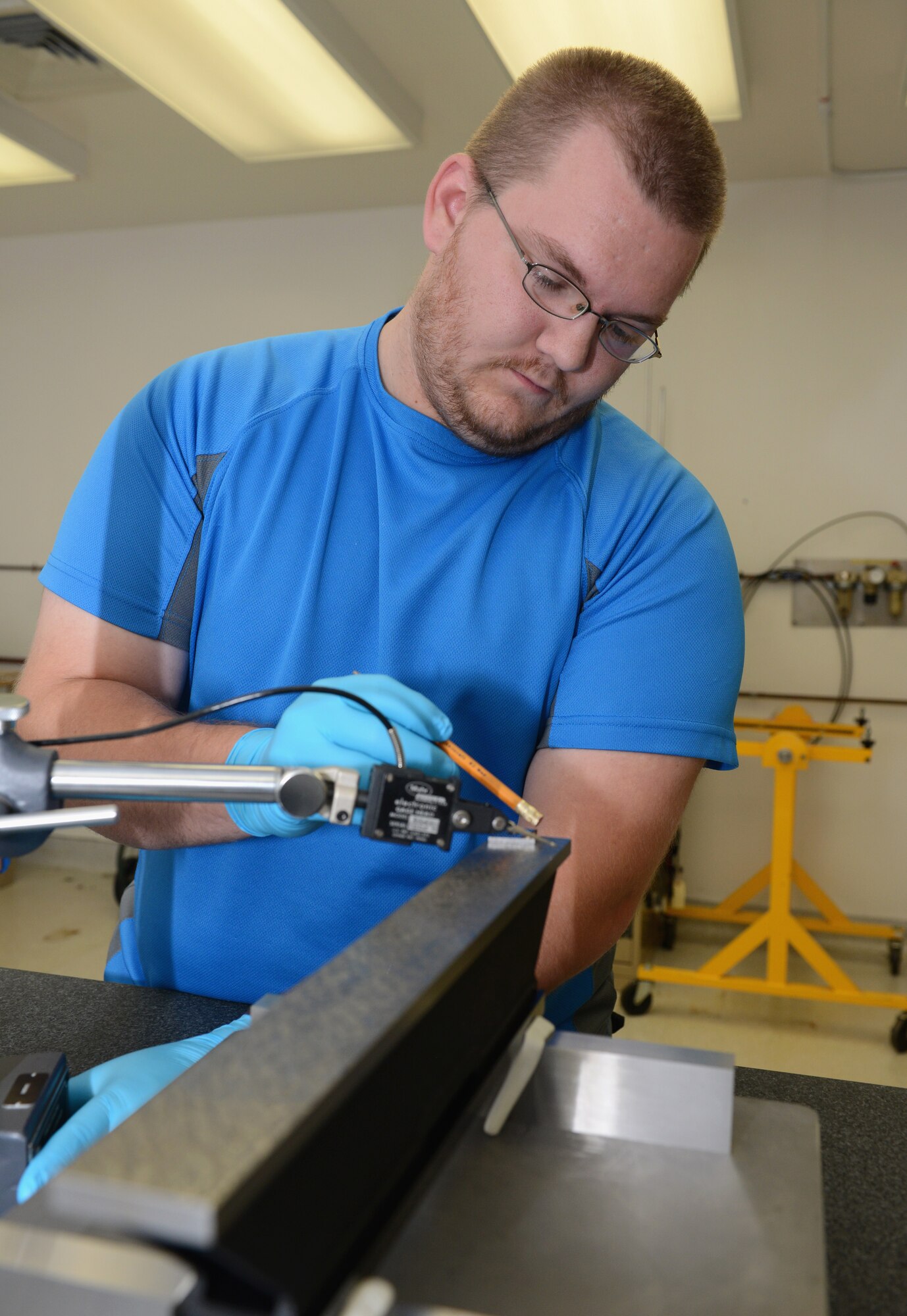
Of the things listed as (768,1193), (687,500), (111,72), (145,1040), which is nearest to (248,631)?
(145,1040)

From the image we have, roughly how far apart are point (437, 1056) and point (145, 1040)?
493 mm

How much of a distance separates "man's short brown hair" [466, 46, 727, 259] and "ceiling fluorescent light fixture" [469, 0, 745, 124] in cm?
105

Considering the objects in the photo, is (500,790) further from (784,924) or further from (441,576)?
(784,924)

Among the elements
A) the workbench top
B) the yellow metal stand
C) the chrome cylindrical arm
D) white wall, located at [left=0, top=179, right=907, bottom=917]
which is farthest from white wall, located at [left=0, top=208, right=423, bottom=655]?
the chrome cylindrical arm

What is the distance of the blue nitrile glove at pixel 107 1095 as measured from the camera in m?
0.59

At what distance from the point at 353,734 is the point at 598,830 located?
0.36 metres

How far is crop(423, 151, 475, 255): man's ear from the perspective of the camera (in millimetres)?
1028

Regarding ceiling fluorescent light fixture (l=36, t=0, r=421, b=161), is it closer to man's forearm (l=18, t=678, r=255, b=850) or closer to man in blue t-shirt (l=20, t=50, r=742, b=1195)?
man in blue t-shirt (l=20, t=50, r=742, b=1195)

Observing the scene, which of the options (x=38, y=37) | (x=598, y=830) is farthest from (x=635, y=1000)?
(x=38, y=37)

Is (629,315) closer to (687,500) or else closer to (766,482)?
(687,500)

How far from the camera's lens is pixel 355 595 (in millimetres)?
1031

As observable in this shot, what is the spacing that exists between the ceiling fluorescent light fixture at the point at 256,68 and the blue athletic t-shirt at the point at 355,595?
1322 millimetres

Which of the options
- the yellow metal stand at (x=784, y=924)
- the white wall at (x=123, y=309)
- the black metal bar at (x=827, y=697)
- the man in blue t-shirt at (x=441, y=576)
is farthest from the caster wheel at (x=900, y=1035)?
the white wall at (x=123, y=309)

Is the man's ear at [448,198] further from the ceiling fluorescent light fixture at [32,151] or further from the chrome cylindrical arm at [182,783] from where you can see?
the ceiling fluorescent light fixture at [32,151]
